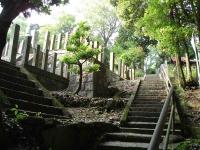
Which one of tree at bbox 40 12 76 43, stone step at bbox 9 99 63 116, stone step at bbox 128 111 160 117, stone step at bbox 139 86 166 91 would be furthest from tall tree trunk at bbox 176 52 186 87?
tree at bbox 40 12 76 43

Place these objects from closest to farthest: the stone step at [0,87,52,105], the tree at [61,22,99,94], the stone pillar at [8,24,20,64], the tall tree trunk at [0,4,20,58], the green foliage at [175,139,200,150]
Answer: the tall tree trunk at [0,4,20,58], the green foliage at [175,139,200,150], the stone step at [0,87,52,105], the stone pillar at [8,24,20,64], the tree at [61,22,99,94]

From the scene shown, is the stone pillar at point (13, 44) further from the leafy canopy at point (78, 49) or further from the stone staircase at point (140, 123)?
the stone staircase at point (140, 123)

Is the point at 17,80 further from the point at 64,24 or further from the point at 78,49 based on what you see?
the point at 64,24

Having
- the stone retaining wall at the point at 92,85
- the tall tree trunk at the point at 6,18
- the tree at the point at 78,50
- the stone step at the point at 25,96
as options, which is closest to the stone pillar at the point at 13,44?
the tree at the point at 78,50

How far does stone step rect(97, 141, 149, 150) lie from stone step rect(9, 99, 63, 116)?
6.29 ft

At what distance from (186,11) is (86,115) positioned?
7.40 metres

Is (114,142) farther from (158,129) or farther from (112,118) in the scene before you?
(158,129)

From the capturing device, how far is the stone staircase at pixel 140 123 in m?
6.89

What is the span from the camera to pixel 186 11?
1393 centimetres

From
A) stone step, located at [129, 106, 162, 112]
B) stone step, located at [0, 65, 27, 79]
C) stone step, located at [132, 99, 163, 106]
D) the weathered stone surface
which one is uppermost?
stone step, located at [0, 65, 27, 79]

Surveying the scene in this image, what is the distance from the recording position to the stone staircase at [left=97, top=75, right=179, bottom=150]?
22.6 feet

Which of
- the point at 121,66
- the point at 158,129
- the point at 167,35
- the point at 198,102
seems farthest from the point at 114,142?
the point at 121,66

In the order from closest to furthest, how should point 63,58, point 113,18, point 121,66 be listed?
1. point 63,58
2. point 121,66
3. point 113,18

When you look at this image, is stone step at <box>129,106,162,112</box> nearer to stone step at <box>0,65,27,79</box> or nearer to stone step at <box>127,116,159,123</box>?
stone step at <box>127,116,159,123</box>
